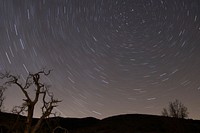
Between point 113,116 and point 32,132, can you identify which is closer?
point 32,132

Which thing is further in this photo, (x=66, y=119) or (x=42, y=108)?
(x=66, y=119)

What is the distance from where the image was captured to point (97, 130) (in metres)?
53.7

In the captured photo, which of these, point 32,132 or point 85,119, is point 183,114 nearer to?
point 85,119

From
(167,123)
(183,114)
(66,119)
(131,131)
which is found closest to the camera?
(131,131)

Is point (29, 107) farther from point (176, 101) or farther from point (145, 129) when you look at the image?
point (176, 101)

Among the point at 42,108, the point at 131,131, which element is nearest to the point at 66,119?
the point at 131,131

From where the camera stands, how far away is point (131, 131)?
52.2 meters

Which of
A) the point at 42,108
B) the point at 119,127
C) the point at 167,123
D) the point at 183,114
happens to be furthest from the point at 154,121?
the point at 42,108

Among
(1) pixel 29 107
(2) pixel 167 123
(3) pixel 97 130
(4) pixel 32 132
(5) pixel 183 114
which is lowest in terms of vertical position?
(4) pixel 32 132

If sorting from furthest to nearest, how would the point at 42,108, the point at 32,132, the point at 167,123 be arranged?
the point at 167,123
the point at 42,108
the point at 32,132

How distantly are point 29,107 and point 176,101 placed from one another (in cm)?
6789

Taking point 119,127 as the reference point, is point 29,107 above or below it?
below

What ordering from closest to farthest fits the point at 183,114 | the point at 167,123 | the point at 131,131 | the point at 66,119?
the point at 131,131
the point at 167,123
the point at 66,119
the point at 183,114

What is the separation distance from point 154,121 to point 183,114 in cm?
2102
